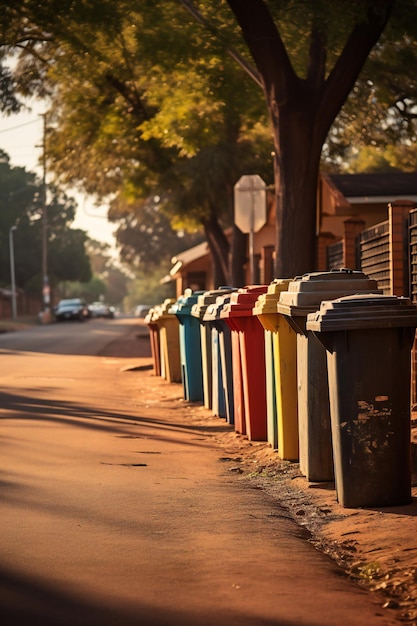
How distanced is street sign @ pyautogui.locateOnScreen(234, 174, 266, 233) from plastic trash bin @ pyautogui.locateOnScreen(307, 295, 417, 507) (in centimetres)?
1164

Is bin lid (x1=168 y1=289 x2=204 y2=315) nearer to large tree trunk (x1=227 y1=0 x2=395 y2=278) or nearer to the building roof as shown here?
large tree trunk (x1=227 y1=0 x2=395 y2=278)

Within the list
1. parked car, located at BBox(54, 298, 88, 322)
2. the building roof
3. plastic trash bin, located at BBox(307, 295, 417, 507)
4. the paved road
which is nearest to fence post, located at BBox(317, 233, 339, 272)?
the building roof

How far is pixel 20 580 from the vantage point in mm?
6188

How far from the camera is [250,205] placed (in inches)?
802

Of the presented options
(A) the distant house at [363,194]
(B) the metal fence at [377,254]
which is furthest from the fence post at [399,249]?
(A) the distant house at [363,194]

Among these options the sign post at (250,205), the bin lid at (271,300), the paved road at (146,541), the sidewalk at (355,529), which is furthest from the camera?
the sign post at (250,205)

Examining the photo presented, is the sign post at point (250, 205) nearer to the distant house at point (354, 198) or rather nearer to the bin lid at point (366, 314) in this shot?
the distant house at point (354, 198)

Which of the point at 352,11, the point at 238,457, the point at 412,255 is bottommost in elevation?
the point at 238,457

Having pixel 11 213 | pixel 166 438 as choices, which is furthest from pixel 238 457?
pixel 11 213

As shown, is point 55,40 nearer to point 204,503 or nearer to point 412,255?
point 412,255

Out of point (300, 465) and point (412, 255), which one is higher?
point (412, 255)

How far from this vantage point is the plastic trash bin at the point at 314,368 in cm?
922

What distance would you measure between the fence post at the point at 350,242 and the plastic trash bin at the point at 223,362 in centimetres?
303

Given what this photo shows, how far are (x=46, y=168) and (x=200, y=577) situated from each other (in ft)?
104
